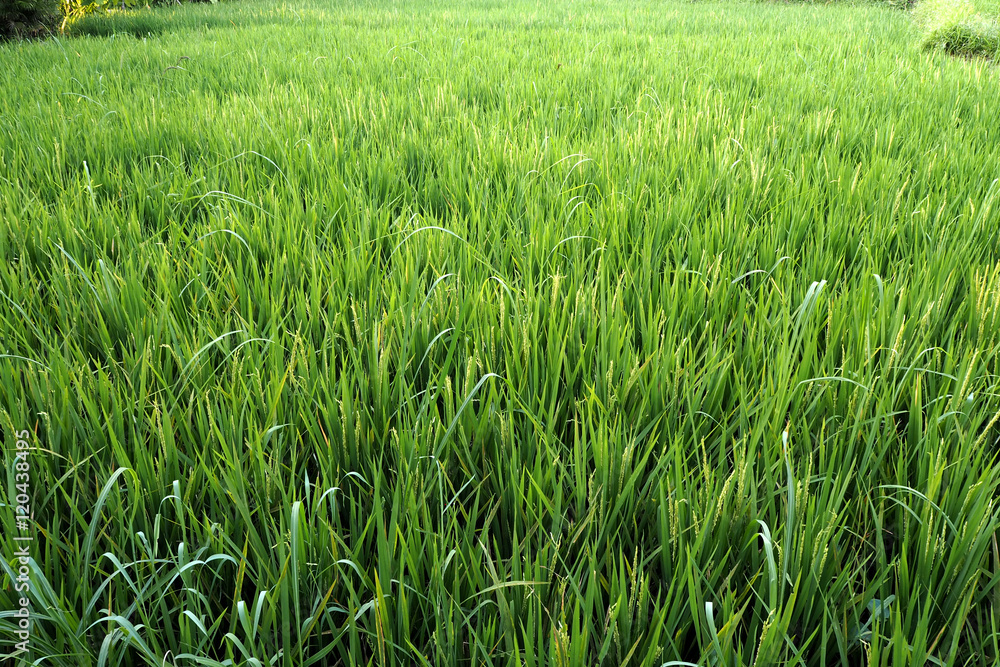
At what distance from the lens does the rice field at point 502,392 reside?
600 mm

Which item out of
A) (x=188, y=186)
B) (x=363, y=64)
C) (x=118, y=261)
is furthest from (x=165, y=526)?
(x=363, y=64)

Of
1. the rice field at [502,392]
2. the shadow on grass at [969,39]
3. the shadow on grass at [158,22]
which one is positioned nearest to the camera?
the rice field at [502,392]

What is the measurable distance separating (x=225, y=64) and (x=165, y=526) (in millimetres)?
3723

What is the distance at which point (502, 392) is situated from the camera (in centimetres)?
86

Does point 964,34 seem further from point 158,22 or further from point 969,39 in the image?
point 158,22

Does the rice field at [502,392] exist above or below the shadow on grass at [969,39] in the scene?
below

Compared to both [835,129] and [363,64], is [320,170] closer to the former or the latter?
[835,129]

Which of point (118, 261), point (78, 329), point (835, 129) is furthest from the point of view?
point (835, 129)

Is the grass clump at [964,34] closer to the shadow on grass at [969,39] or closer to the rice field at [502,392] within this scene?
the shadow on grass at [969,39]

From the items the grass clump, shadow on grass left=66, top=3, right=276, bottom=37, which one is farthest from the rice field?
shadow on grass left=66, top=3, right=276, bottom=37

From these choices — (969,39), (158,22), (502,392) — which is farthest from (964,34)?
(158,22)

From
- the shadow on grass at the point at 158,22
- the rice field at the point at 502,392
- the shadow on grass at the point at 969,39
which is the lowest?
the rice field at the point at 502,392

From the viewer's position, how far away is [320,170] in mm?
1787

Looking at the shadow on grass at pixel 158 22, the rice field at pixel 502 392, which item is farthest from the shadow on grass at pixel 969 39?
the shadow on grass at pixel 158 22
